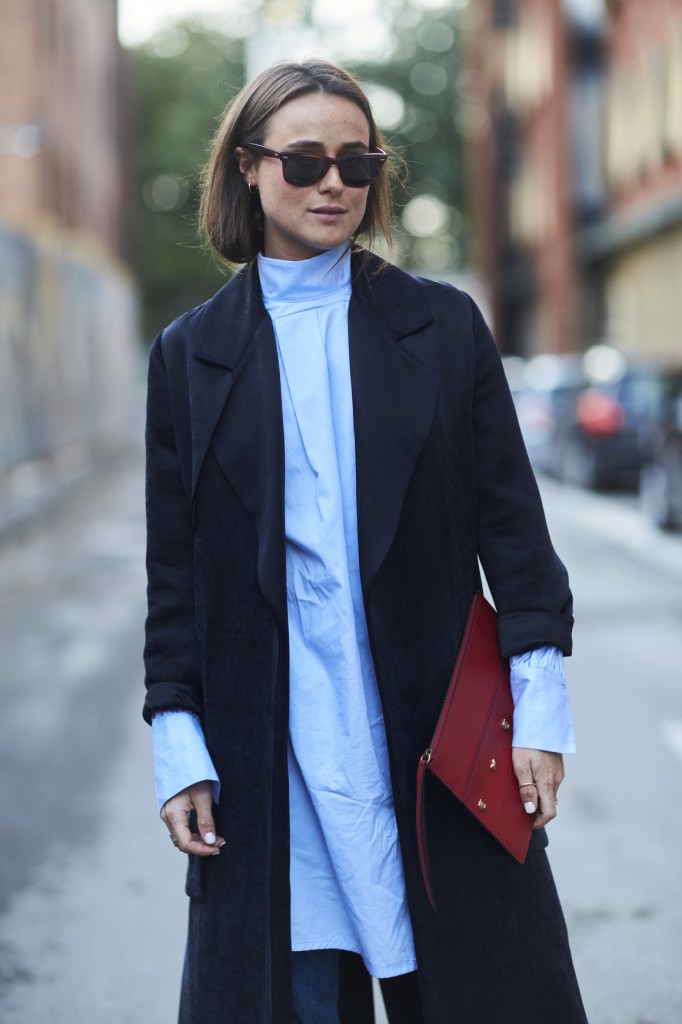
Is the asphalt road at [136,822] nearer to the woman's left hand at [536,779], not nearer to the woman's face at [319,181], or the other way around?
the woman's left hand at [536,779]

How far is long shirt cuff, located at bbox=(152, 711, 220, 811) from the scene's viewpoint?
209cm

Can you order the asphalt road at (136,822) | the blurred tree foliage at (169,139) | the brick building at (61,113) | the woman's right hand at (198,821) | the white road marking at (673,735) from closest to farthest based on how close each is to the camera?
1. the woman's right hand at (198,821)
2. the asphalt road at (136,822)
3. the white road marking at (673,735)
4. the brick building at (61,113)
5. the blurred tree foliage at (169,139)

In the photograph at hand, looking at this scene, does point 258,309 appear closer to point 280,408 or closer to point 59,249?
point 280,408

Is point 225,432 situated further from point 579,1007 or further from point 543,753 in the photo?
point 579,1007

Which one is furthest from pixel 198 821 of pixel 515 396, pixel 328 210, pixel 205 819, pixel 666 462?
pixel 515 396

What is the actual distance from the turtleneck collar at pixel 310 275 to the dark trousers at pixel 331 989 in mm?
960

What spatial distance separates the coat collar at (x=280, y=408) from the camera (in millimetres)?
2031

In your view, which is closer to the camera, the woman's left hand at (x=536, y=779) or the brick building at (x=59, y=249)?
the woman's left hand at (x=536, y=779)

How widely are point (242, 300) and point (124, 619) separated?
23.7 ft

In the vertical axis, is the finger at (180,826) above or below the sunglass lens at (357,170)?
below

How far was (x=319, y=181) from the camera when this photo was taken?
212cm

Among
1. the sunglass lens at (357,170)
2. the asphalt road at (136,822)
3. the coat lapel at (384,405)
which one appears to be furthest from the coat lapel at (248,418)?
the asphalt road at (136,822)

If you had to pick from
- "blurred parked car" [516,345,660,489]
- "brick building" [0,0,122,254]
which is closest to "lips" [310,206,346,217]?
"blurred parked car" [516,345,660,489]

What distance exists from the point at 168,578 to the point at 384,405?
1.34 ft
